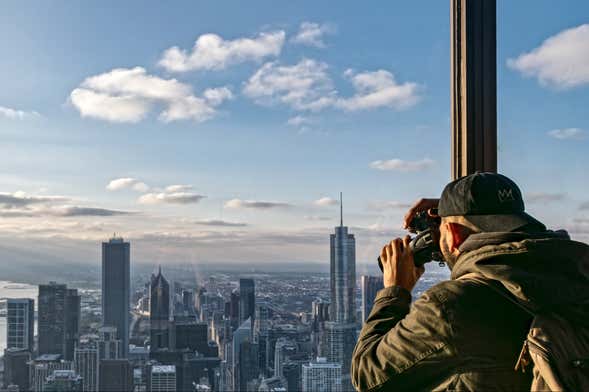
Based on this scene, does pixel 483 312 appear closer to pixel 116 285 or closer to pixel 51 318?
pixel 116 285

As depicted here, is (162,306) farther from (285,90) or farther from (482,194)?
(482,194)

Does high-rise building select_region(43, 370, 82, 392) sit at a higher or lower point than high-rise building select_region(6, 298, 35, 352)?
Result: lower

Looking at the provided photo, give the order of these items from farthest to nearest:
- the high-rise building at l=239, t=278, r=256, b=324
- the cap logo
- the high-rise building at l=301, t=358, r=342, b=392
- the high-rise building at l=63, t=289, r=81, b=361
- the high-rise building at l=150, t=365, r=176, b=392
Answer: the high-rise building at l=150, t=365, r=176, b=392 < the high-rise building at l=63, t=289, r=81, b=361 < the high-rise building at l=239, t=278, r=256, b=324 < the high-rise building at l=301, t=358, r=342, b=392 < the cap logo

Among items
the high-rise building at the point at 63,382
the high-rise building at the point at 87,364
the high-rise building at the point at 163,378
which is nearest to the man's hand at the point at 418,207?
the high-rise building at the point at 87,364

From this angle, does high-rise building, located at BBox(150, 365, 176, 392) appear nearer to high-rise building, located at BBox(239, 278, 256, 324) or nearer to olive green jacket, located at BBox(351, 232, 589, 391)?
high-rise building, located at BBox(239, 278, 256, 324)

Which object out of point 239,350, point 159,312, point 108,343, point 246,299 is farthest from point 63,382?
point 246,299

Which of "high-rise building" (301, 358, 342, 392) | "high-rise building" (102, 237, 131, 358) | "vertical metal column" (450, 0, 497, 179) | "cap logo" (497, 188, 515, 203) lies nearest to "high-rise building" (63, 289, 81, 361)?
"high-rise building" (102, 237, 131, 358)

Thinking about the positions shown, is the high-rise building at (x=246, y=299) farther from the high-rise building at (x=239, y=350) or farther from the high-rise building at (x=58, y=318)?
the high-rise building at (x=58, y=318)
